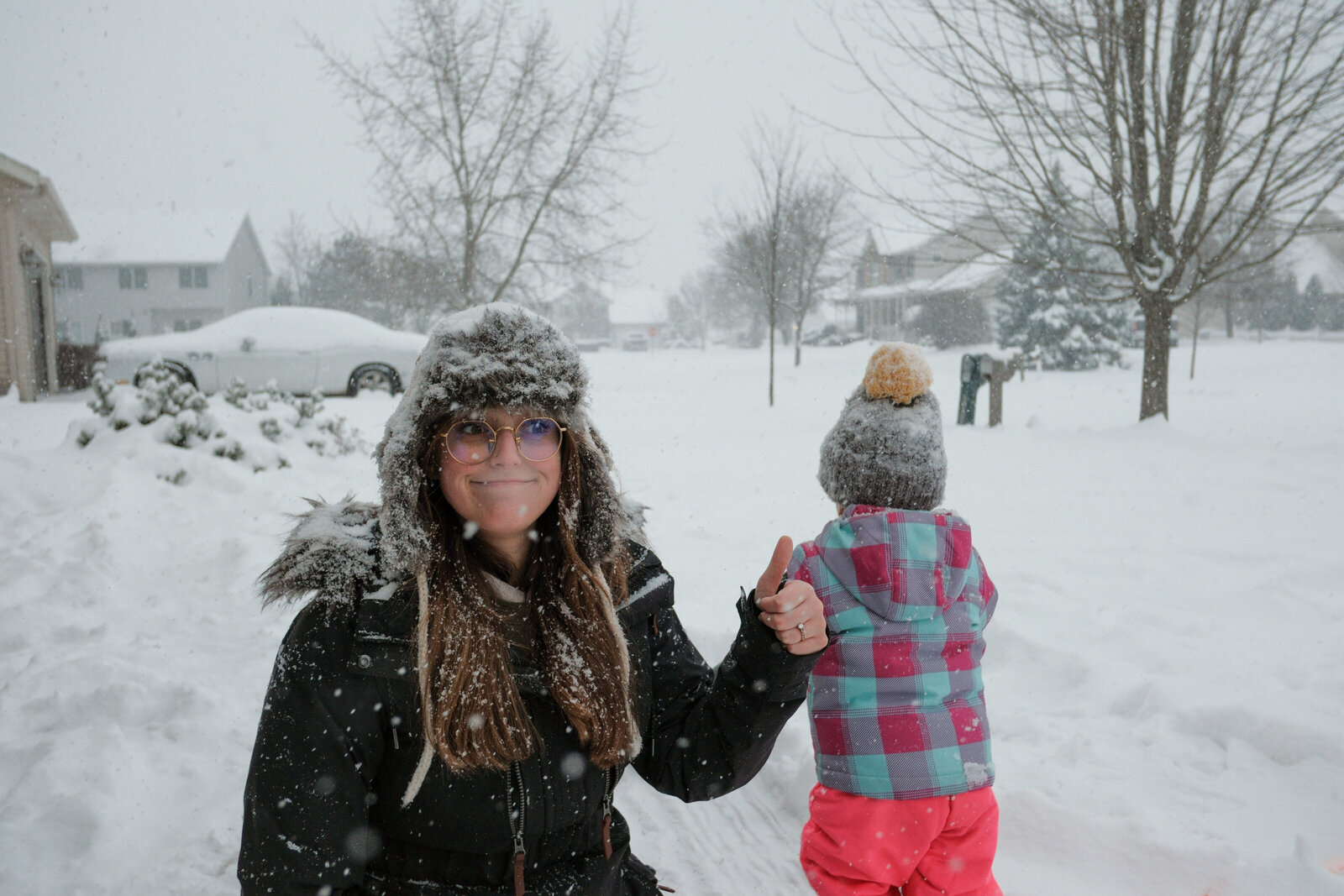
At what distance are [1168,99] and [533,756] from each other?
1052 centimetres

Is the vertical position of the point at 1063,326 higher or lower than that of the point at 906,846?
higher

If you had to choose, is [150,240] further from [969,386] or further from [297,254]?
[969,386]

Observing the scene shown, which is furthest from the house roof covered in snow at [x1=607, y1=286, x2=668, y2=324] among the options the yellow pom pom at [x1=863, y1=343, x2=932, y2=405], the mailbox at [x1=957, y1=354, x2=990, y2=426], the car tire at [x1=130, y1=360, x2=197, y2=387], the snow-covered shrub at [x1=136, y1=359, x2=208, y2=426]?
the yellow pom pom at [x1=863, y1=343, x2=932, y2=405]

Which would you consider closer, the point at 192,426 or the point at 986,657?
the point at 986,657

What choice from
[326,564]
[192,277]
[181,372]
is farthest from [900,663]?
[192,277]

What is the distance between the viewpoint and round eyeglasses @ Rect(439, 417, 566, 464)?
63.2 inches

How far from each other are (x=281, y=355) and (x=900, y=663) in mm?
13454

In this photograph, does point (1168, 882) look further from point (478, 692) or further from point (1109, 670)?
point (478, 692)

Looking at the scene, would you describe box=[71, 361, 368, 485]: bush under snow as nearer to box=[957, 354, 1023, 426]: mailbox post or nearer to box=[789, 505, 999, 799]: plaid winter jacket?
box=[789, 505, 999, 799]: plaid winter jacket

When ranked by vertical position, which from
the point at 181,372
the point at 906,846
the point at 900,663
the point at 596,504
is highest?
the point at 181,372

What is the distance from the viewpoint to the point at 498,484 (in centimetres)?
160

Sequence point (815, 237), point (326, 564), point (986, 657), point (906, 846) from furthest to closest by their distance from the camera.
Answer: point (815, 237)
point (986, 657)
point (906, 846)
point (326, 564)

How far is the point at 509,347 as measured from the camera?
1.62 meters

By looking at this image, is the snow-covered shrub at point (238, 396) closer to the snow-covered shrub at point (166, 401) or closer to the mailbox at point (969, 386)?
the snow-covered shrub at point (166, 401)
